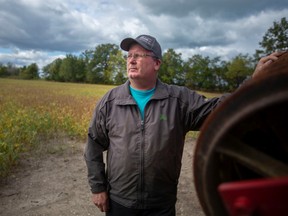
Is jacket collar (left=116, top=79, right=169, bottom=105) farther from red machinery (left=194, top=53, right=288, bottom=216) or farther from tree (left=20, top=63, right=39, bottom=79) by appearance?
tree (left=20, top=63, right=39, bottom=79)

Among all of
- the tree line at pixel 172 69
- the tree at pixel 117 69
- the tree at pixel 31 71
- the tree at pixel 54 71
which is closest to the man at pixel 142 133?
the tree line at pixel 172 69

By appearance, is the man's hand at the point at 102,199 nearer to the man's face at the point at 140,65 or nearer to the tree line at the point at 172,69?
the man's face at the point at 140,65

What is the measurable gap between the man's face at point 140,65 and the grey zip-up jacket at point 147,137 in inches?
5.3

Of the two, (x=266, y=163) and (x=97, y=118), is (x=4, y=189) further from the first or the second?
(x=266, y=163)

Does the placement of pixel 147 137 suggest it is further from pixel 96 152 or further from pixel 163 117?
pixel 96 152

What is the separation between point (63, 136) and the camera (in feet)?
29.8

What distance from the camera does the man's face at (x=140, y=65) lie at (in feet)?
9.35

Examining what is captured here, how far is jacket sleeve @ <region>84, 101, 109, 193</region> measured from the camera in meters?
2.95

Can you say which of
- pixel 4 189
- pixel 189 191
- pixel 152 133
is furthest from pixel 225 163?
pixel 4 189

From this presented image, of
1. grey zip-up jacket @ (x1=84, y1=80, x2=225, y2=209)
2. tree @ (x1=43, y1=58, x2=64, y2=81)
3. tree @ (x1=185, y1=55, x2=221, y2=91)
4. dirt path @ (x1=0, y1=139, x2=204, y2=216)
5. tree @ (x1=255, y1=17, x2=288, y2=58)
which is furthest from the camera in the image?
tree @ (x1=43, y1=58, x2=64, y2=81)

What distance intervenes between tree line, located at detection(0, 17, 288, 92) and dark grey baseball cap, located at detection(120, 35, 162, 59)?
48.4 m

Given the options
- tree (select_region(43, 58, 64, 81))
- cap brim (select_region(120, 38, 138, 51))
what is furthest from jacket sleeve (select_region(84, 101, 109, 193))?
tree (select_region(43, 58, 64, 81))

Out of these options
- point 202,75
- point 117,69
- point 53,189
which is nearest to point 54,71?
point 117,69

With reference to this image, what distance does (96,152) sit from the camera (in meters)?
3.04
